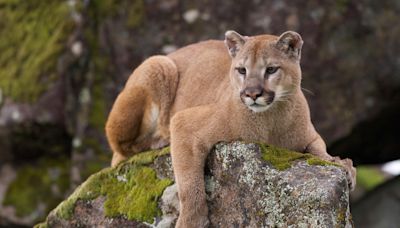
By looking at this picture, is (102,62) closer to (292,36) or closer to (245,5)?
(245,5)

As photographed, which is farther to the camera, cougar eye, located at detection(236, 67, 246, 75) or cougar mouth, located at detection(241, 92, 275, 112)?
cougar eye, located at detection(236, 67, 246, 75)

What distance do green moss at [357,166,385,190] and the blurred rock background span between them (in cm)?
311

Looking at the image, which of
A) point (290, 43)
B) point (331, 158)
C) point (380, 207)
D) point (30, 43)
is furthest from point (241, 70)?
point (380, 207)

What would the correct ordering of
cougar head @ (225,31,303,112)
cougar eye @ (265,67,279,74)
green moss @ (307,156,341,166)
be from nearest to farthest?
green moss @ (307,156,341,166) → cougar head @ (225,31,303,112) → cougar eye @ (265,67,279,74)

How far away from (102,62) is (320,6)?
3.39m

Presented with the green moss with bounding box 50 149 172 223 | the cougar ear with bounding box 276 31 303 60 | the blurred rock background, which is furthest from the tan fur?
the blurred rock background

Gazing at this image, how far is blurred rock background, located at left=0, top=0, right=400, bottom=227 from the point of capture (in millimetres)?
13102

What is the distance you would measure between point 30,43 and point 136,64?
6.50 feet

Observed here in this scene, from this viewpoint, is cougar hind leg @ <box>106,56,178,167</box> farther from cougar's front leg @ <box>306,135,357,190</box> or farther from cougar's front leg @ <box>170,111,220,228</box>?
cougar's front leg @ <box>306,135,357,190</box>

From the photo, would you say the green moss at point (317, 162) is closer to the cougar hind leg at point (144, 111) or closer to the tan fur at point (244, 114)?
the tan fur at point (244, 114)

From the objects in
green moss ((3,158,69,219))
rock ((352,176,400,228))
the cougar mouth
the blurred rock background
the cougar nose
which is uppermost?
the cougar nose

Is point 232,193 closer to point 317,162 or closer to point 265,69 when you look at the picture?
point 317,162

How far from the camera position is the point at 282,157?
780 centimetres

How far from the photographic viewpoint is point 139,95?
9883 mm
